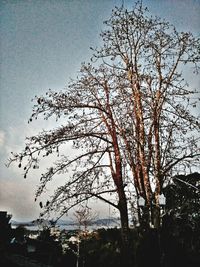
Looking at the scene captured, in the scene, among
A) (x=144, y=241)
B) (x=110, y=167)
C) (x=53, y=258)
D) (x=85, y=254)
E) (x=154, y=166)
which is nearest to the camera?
(x=154, y=166)

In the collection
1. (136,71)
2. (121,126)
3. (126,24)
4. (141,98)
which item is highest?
(126,24)

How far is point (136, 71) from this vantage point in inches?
374

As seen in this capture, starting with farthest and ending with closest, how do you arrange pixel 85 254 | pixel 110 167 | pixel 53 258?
1. pixel 53 258
2. pixel 85 254
3. pixel 110 167

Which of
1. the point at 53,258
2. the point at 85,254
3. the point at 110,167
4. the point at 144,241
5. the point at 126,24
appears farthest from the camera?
the point at 53,258

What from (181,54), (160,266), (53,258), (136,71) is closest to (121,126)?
(136,71)

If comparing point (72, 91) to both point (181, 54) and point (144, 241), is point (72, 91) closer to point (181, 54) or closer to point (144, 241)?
point (181, 54)

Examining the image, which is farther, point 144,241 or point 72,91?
point 72,91

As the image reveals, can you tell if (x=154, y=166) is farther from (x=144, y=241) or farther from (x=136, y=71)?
(x=136, y=71)

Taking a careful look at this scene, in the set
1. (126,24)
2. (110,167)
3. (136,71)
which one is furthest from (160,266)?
(126,24)

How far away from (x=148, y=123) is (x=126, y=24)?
3459mm

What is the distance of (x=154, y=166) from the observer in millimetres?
8109

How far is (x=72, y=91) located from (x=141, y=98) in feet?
7.94

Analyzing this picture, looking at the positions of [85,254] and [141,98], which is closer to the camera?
[141,98]

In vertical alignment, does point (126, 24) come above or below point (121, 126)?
above
